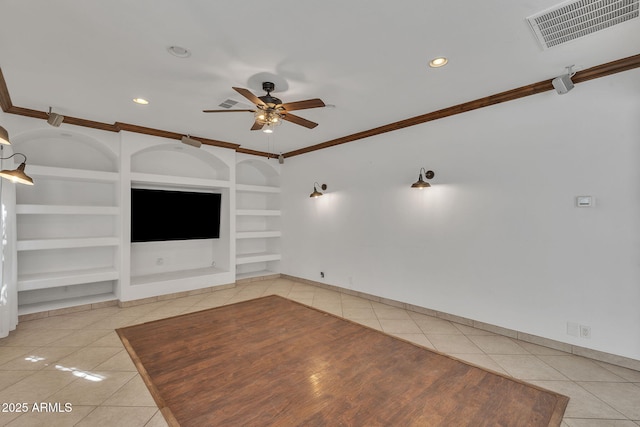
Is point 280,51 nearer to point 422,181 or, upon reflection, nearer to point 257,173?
point 422,181

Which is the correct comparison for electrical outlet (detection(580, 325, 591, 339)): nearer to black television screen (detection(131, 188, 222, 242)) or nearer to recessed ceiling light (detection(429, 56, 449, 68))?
recessed ceiling light (detection(429, 56, 449, 68))

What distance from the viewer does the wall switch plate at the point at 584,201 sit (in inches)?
111

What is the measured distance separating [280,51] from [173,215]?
405 cm

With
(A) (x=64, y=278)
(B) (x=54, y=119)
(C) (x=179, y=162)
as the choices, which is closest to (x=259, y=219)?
(C) (x=179, y=162)

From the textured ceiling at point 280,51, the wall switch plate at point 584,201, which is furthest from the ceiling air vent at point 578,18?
the wall switch plate at point 584,201

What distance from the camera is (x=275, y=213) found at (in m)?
6.57

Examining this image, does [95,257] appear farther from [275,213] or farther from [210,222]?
[275,213]

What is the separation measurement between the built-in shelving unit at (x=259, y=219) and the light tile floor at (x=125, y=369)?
7.95ft

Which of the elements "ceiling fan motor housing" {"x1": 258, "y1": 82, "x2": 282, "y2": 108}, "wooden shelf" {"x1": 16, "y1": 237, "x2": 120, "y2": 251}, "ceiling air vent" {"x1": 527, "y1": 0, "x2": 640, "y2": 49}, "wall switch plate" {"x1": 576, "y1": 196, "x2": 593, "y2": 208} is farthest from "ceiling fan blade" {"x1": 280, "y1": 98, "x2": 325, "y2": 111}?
"wooden shelf" {"x1": 16, "y1": 237, "x2": 120, "y2": 251}

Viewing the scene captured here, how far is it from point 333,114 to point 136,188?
12.2 feet

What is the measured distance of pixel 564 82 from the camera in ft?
9.14

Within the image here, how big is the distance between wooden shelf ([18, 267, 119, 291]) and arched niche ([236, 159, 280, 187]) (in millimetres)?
3082

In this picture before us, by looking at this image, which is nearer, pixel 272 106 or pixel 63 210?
pixel 272 106

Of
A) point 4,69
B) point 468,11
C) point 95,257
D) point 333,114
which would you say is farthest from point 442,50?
point 95,257
